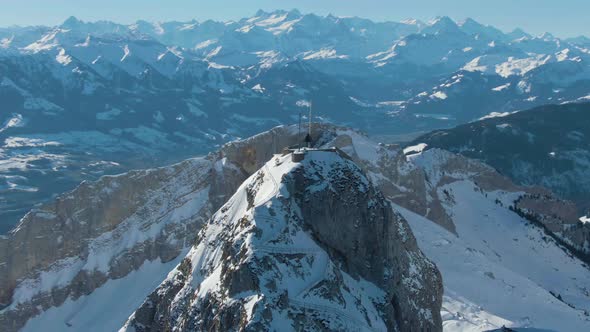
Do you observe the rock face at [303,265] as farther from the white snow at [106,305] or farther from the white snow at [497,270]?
the white snow at [106,305]

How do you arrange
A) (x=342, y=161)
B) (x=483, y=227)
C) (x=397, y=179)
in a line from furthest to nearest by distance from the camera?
(x=483, y=227), (x=397, y=179), (x=342, y=161)

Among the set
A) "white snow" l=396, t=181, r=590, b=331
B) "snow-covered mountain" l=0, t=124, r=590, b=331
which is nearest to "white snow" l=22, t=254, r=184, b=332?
"snow-covered mountain" l=0, t=124, r=590, b=331

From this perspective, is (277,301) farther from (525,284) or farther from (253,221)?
(525,284)

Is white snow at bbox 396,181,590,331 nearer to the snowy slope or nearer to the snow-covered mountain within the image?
the snowy slope

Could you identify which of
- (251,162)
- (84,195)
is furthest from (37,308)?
(251,162)

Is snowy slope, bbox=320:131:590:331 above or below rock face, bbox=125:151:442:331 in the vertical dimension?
below

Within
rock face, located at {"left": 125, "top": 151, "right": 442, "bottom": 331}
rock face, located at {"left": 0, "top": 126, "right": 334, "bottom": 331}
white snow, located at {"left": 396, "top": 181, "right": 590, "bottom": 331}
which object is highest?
rock face, located at {"left": 125, "top": 151, "right": 442, "bottom": 331}
